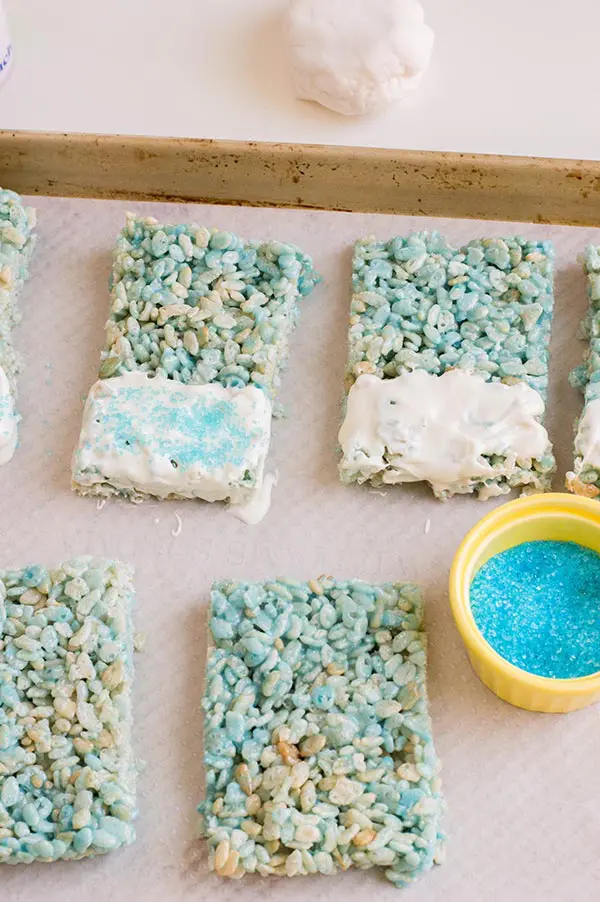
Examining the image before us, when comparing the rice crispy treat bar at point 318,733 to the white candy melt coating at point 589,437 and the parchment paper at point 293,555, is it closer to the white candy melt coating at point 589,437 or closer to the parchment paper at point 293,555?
the parchment paper at point 293,555

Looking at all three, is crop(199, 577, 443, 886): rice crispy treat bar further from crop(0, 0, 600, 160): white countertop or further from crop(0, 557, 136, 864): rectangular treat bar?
crop(0, 0, 600, 160): white countertop

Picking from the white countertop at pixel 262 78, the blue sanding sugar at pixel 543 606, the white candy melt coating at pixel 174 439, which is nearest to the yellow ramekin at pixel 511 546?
the blue sanding sugar at pixel 543 606

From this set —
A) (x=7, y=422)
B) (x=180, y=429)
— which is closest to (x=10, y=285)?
(x=7, y=422)

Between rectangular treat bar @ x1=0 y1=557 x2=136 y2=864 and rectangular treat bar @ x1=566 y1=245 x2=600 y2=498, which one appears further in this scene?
rectangular treat bar @ x1=566 y1=245 x2=600 y2=498

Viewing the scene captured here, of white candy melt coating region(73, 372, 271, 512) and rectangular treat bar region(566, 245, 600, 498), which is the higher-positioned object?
rectangular treat bar region(566, 245, 600, 498)

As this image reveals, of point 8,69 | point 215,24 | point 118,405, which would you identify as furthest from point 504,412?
point 8,69

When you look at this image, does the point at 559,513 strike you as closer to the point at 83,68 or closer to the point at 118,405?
the point at 118,405

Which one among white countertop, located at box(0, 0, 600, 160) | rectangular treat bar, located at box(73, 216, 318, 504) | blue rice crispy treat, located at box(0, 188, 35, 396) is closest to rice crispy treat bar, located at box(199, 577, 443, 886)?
rectangular treat bar, located at box(73, 216, 318, 504)
